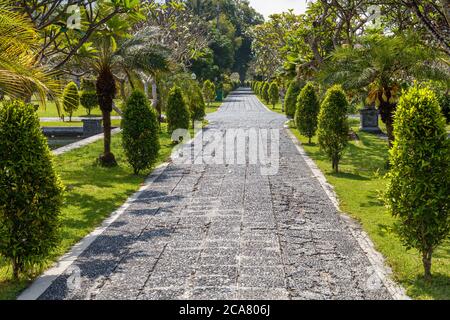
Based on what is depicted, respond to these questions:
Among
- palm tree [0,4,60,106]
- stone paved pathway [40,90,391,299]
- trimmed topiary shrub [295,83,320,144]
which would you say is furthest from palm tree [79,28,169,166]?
trimmed topiary shrub [295,83,320,144]

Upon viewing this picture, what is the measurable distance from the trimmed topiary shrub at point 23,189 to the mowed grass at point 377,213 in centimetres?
478

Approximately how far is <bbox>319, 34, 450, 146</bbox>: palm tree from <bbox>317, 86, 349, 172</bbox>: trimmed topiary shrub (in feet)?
1.43

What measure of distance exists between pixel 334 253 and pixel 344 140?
7.98m

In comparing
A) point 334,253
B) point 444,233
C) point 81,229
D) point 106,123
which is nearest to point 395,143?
point 444,233

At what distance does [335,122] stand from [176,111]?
9.85 meters

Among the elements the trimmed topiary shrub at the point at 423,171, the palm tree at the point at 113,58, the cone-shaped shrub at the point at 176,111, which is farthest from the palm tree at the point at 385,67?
the cone-shaped shrub at the point at 176,111

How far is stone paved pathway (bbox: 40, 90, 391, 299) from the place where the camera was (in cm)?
621

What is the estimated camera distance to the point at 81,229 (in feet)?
29.7

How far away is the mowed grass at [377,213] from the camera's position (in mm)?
6439

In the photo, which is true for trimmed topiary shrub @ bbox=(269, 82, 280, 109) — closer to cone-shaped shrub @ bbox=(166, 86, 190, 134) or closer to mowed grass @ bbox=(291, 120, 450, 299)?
cone-shaped shrub @ bbox=(166, 86, 190, 134)

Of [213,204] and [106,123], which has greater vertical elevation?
[106,123]
